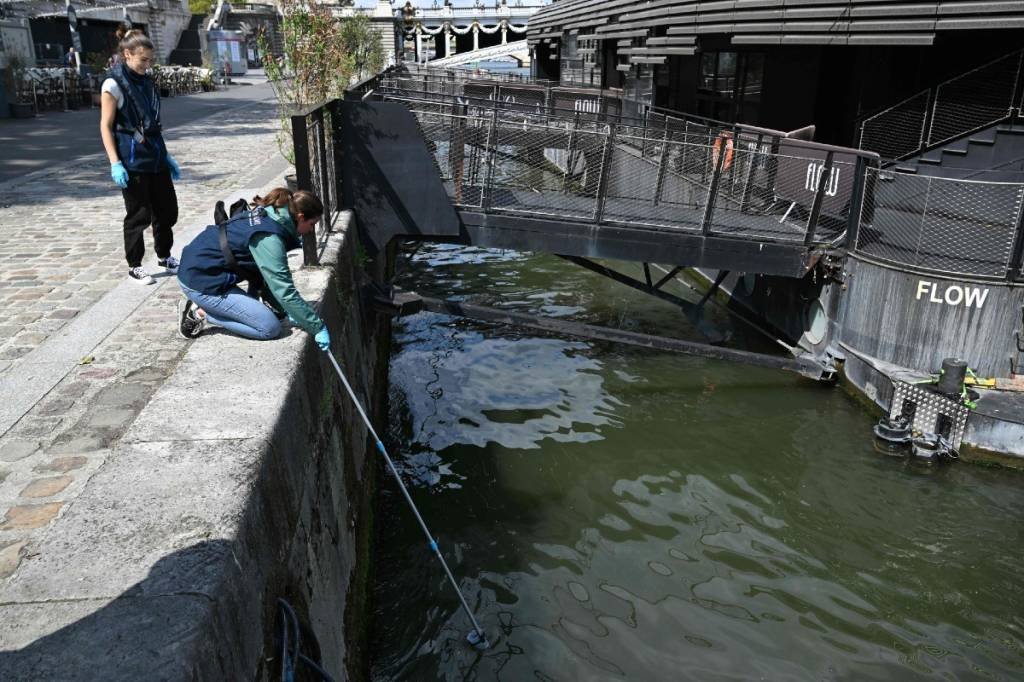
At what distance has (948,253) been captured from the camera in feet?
29.6

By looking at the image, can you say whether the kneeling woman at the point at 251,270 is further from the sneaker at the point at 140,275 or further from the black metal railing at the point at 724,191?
the black metal railing at the point at 724,191

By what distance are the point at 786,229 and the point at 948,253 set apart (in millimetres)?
1944

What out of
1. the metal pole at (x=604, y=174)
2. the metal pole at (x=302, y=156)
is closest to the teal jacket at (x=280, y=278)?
the metal pole at (x=302, y=156)

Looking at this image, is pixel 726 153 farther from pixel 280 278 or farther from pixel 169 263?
pixel 280 278

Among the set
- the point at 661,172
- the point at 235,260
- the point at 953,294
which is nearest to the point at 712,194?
the point at 661,172

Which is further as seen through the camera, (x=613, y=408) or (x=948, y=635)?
(x=613, y=408)

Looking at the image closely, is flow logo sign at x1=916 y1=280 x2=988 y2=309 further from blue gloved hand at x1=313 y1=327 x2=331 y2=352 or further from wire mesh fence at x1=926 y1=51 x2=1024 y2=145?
blue gloved hand at x1=313 y1=327 x2=331 y2=352

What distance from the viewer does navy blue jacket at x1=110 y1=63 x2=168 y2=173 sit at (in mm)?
6383

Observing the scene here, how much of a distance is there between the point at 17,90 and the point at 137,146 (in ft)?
65.0

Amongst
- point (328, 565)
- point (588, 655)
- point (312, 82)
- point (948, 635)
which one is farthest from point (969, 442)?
point (312, 82)

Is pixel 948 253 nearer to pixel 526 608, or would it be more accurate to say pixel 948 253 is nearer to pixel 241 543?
pixel 526 608

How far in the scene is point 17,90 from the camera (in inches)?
877

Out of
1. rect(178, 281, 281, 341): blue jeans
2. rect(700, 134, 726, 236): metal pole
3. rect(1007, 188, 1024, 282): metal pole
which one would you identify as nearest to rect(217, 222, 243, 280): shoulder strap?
rect(178, 281, 281, 341): blue jeans

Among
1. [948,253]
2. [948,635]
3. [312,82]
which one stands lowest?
[948,635]
